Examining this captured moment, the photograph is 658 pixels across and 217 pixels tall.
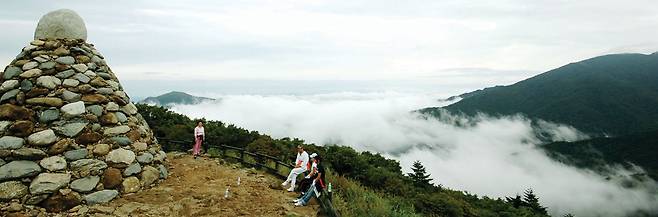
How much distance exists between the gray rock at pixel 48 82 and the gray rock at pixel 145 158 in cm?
324

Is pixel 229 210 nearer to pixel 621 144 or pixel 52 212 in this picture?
pixel 52 212

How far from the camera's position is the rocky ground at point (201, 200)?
1011 cm

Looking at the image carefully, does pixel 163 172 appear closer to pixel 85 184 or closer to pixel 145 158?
pixel 145 158

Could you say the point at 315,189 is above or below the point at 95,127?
below

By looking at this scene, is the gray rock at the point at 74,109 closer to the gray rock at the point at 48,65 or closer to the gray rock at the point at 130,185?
the gray rock at the point at 48,65

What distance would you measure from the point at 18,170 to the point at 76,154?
1.30 metres

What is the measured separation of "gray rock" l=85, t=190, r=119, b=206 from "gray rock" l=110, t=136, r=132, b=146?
1.74m

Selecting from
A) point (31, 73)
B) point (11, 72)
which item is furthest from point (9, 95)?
point (11, 72)

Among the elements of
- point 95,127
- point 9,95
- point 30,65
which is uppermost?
point 30,65

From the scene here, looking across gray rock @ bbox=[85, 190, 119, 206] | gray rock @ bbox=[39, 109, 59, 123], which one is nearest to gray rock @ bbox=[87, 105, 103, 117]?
gray rock @ bbox=[39, 109, 59, 123]

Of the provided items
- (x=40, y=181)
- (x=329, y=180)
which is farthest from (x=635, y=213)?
(x=40, y=181)

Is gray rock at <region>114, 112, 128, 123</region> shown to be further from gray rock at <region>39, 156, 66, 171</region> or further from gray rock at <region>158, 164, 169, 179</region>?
gray rock at <region>39, 156, 66, 171</region>

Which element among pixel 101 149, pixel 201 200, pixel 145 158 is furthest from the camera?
pixel 145 158

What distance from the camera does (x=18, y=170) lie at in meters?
10.3
